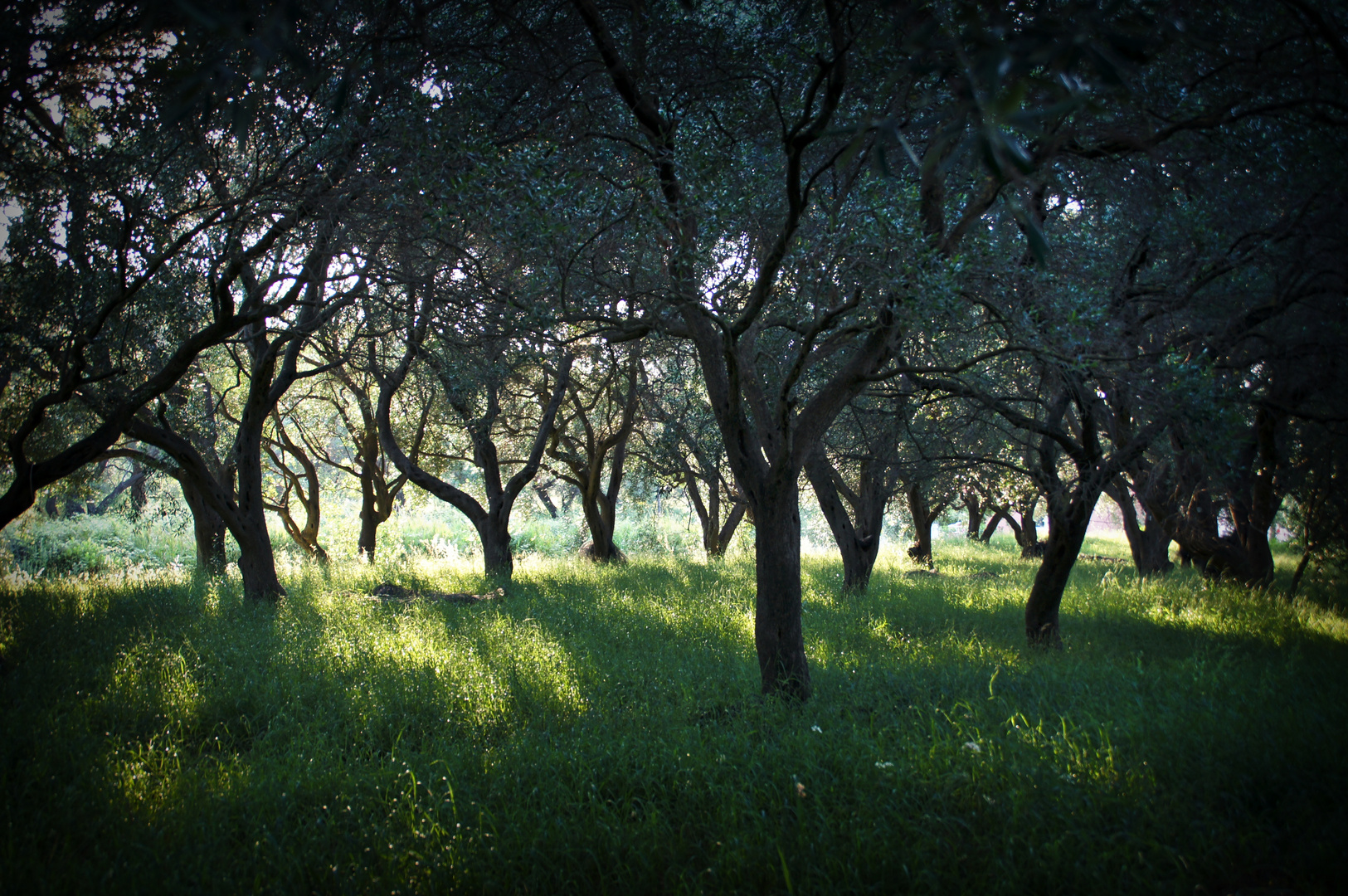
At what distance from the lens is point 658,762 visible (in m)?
4.48

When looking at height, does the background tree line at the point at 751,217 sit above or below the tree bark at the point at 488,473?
above

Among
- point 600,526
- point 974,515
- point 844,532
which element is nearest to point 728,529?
point 600,526

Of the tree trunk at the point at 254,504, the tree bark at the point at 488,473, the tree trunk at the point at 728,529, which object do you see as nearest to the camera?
the tree trunk at the point at 254,504

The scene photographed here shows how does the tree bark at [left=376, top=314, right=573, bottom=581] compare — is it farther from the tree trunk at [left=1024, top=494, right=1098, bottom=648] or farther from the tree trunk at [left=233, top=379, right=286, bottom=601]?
the tree trunk at [left=1024, top=494, right=1098, bottom=648]

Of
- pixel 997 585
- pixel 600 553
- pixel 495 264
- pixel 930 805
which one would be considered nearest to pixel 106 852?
pixel 930 805

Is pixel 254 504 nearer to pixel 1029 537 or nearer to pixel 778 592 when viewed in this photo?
pixel 778 592

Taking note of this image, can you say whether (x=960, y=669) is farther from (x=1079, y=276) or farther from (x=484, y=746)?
(x=484, y=746)

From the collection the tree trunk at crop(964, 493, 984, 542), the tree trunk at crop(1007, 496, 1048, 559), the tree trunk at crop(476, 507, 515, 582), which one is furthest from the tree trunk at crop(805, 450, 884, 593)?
the tree trunk at crop(964, 493, 984, 542)

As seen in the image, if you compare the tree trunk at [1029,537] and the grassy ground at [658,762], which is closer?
the grassy ground at [658,762]

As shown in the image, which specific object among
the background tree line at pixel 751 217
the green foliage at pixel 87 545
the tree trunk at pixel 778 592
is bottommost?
the green foliage at pixel 87 545

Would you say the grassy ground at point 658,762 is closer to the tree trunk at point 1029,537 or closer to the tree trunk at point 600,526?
the tree trunk at point 600,526

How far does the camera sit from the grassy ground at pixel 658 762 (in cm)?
337

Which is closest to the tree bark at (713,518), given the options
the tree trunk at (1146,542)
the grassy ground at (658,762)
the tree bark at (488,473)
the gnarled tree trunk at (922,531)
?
the gnarled tree trunk at (922,531)

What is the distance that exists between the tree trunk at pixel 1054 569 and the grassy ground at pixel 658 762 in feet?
1.24
